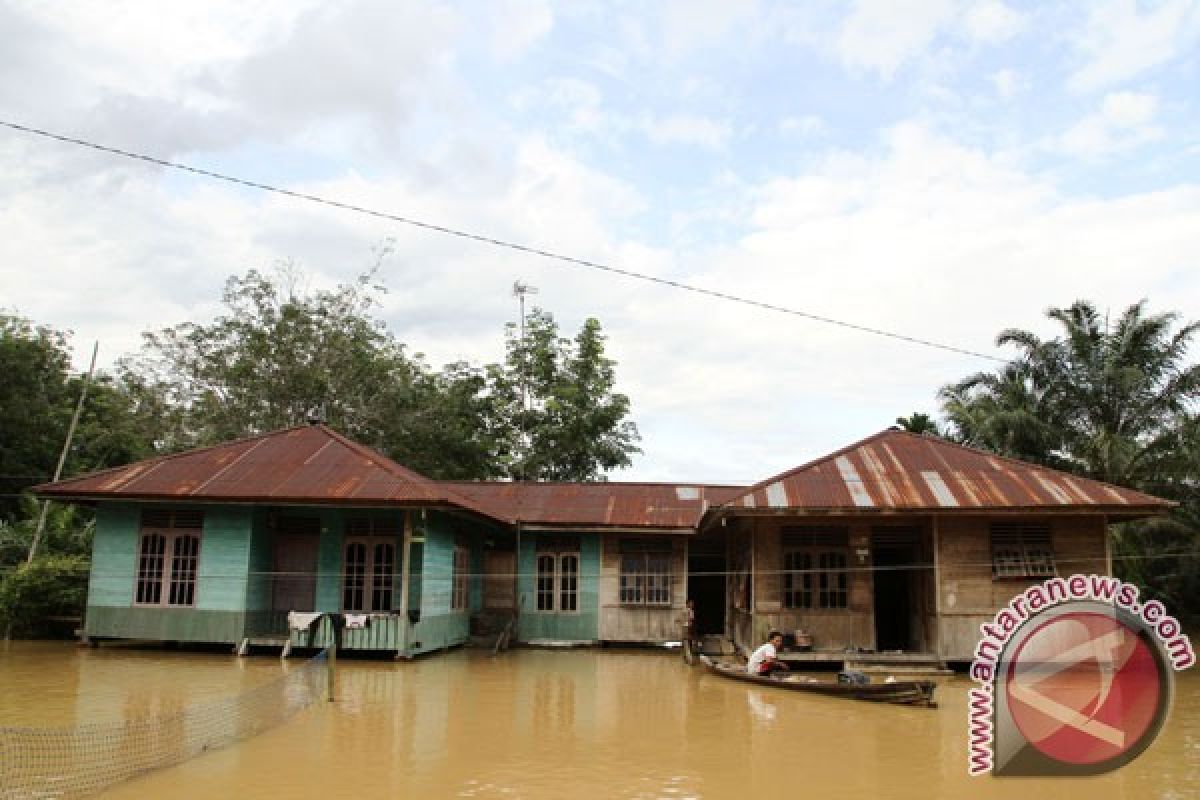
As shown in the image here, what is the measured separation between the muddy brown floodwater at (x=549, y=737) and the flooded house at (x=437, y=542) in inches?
48.7

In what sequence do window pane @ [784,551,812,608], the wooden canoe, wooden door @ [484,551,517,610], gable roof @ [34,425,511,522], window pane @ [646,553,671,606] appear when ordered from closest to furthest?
the wooden canoe < gable roof @ [34,425,511,522] < window pane @ [784,551,812,608] < window pane @ [646,553,671,606] < wooden door @ [484,551,517,610]

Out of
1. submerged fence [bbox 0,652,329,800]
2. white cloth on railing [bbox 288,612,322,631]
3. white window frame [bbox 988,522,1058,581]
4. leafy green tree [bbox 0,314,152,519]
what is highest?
leafy green tree [bbox 0,314,152,519]

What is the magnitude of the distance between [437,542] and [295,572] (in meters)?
2.90

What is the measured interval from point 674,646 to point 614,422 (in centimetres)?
1510

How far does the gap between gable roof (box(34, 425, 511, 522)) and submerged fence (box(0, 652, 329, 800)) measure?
4.70 m

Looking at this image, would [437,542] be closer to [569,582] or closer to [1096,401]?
[569,582]

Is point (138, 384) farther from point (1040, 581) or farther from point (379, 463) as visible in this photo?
point (1040, 581)

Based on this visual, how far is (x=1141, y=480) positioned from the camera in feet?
80.8

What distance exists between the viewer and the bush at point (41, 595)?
1992 centimetres

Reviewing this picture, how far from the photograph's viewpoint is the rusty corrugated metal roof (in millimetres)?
21938

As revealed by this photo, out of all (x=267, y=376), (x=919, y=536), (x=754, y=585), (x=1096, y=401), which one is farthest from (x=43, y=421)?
(x=1096, y=401)

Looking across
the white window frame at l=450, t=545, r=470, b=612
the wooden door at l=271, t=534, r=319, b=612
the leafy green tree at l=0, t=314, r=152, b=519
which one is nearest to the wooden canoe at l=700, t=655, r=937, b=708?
the white window frame at l=450, t=545, r=470, b=612

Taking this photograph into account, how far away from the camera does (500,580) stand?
22938 mm

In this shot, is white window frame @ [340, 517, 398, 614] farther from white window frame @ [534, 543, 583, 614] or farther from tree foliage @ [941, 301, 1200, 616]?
tree foliage @ [941, 301, 1200, 616]
